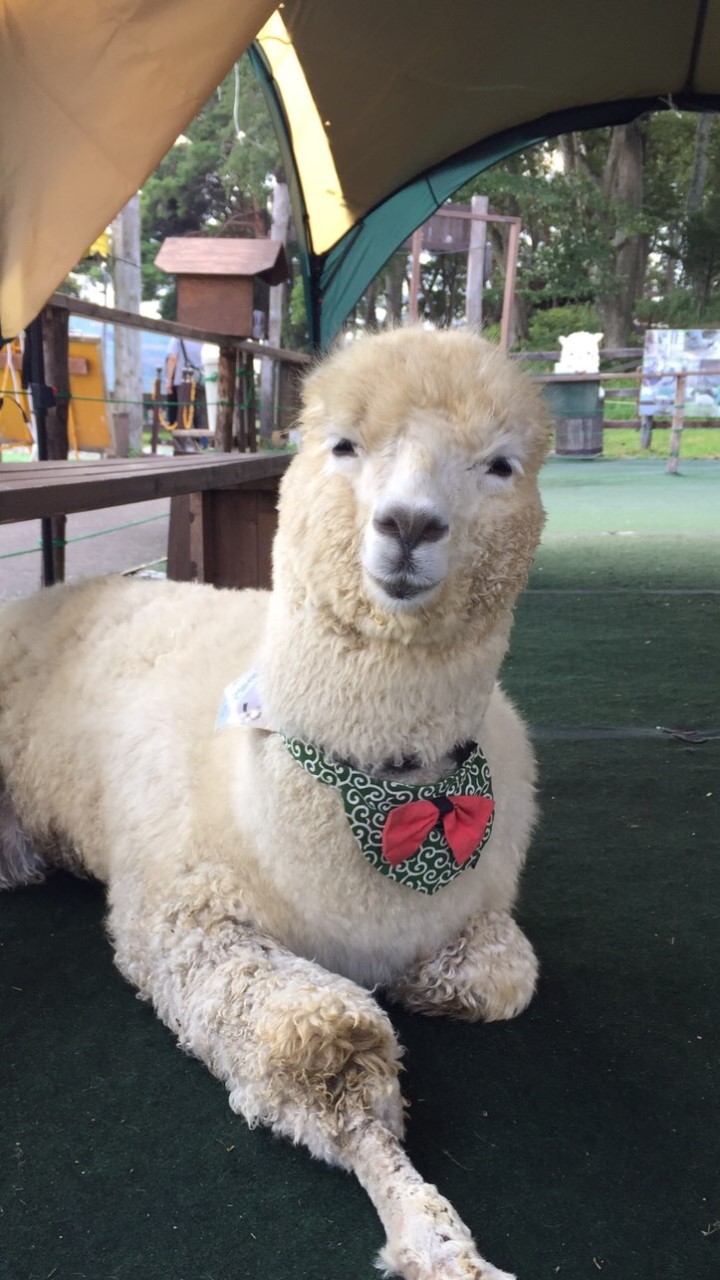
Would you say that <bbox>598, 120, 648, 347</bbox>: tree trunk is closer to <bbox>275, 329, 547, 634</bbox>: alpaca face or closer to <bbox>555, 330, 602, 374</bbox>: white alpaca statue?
<bbox>555, 330, 602, 374</bbox>: white alpaca statue

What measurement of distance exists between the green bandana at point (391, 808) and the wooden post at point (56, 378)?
242 centimetres

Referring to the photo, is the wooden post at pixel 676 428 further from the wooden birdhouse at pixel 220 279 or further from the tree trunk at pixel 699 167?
the tree trunk at pixel 699 167

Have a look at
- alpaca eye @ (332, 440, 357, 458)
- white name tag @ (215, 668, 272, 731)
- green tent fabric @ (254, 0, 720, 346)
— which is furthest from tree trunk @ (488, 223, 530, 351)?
alpaca eye @ (332, 440, 357, 458)

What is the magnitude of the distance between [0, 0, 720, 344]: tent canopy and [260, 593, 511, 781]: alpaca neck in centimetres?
187

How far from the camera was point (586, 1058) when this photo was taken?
178 cm

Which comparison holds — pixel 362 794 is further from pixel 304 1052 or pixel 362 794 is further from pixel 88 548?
pixel 88 548

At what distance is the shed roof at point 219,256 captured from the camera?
19.0 ft

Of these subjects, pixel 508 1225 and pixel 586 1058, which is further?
pixel 586 1058

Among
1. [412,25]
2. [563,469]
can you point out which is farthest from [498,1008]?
[563,469]

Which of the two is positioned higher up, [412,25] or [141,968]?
[412,25]

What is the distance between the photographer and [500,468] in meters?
1.55

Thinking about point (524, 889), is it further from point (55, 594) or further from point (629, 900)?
point (55, 594)

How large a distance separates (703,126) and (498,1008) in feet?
88.5

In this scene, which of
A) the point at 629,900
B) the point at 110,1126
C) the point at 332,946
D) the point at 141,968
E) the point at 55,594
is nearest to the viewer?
the point at 110,1126
